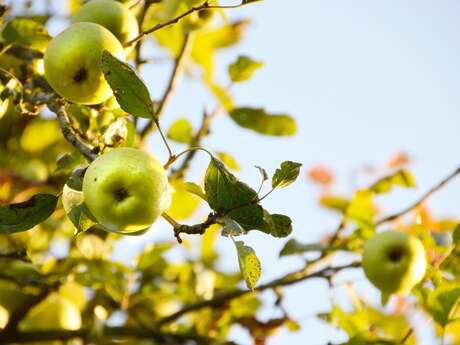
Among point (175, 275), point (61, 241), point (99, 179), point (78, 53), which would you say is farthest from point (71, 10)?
point (99, 179)

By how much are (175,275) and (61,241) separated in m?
0.52

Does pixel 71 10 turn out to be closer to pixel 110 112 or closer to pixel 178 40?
pixel 178 40

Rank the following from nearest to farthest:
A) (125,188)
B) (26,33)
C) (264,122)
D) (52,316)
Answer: (125,188)
(26,33)
(264,122)
(52,316)

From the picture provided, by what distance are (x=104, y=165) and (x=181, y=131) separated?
35.7 inches

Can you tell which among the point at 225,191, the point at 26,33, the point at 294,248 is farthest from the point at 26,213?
the point at 294,248

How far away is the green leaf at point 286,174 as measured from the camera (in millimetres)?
1210

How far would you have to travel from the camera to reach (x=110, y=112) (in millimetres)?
1574

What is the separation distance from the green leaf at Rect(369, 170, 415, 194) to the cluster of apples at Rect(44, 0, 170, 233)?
1158 millimetres

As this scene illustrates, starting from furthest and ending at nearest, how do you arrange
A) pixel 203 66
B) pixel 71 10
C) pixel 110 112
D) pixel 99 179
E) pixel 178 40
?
pixel 71 10 → pixel 203 66 → pixel 178 40 → pixel 110 112 → pixel 99 179

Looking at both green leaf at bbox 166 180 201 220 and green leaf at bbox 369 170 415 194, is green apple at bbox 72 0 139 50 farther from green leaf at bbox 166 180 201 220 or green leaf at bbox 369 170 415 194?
green leaf at bbox 369 170 415 194

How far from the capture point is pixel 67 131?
133 cm

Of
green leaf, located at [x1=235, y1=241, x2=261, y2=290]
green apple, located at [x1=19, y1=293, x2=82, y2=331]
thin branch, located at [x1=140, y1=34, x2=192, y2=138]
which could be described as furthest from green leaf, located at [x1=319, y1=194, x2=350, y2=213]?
green leaf, located at [x1=235, y1=241, x2=261, y2=290]

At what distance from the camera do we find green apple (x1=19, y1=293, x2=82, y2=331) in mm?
2170

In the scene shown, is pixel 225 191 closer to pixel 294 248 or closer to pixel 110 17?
pixel 110 17
